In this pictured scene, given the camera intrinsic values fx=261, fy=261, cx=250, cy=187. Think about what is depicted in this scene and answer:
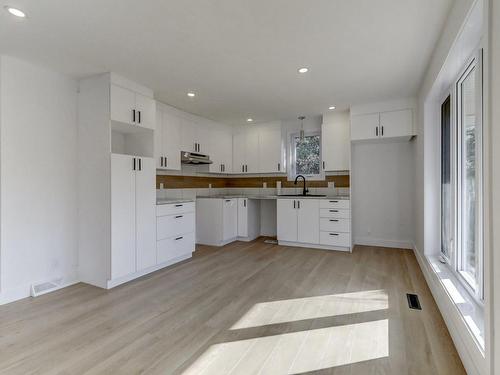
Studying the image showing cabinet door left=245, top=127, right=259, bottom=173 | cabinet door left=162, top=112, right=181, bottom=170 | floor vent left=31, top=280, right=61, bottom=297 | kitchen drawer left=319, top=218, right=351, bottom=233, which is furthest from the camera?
cabinet door left=245, top=127, right=259, bottom=173

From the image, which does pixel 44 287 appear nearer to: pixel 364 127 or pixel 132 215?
pixel 132 215

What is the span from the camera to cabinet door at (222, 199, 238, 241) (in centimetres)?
480

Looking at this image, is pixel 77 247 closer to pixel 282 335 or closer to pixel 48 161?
pixel 48 161

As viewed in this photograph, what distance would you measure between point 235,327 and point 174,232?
79.7 inches

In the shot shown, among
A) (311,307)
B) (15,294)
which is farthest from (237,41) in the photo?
(15,294)

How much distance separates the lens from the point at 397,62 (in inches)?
110

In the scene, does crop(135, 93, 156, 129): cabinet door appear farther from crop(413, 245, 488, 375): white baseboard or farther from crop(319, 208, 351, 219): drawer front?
crop(413, 245, 488, 375): white baseboard

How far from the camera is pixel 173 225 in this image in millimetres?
3779

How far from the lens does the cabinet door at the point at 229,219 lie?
15.7 feet

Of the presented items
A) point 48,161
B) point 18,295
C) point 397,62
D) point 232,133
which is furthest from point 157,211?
point 397,62

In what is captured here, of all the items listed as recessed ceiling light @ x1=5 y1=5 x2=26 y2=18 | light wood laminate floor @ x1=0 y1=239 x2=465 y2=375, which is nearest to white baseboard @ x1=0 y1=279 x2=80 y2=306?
light wood laminate floor @ x1=0 y1=239 x2=465 y2=375

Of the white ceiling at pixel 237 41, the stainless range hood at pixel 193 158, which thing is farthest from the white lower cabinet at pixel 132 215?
the white ceiling at pixel 237 41

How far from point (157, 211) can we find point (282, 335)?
2314 millimetres

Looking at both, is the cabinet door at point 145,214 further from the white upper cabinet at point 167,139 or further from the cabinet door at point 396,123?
the cabinet door at point 396,123
